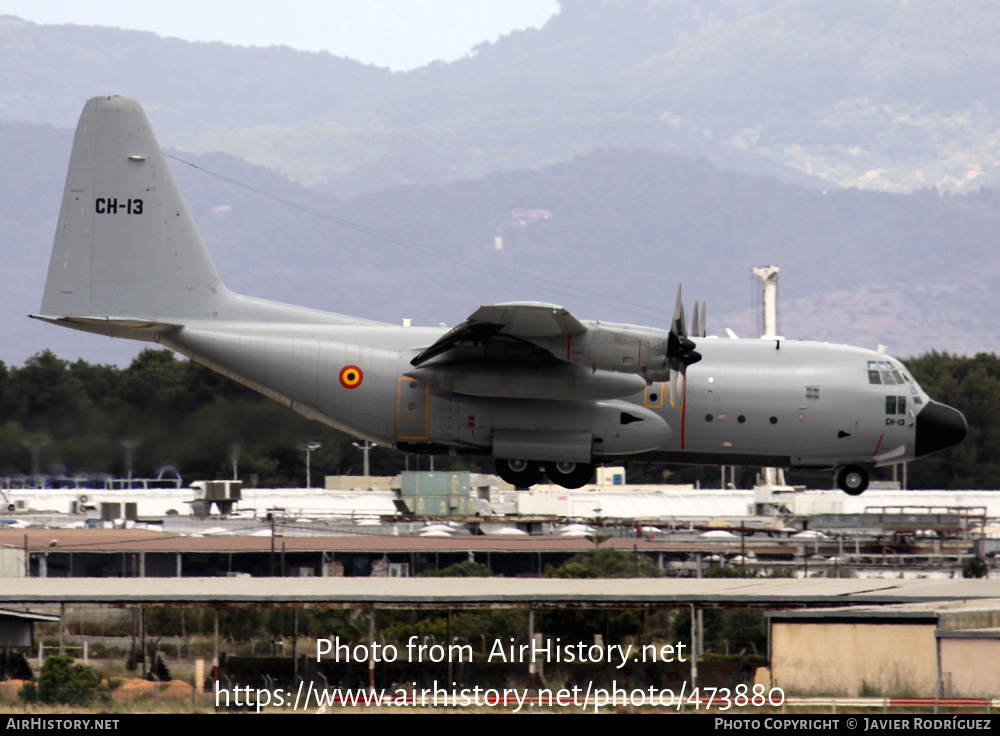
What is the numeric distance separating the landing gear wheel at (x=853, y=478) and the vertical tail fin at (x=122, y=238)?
15.8 metres

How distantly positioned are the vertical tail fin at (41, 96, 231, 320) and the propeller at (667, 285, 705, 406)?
11.2m

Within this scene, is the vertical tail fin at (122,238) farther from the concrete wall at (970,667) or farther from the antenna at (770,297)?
the antenna at (770,297)

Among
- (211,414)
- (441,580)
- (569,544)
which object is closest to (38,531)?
(211,414)

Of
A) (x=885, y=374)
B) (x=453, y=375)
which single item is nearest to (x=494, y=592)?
(x=453, y=375)

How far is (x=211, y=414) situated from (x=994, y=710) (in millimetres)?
26706

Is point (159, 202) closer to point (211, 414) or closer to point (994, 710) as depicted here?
point (211, 414)

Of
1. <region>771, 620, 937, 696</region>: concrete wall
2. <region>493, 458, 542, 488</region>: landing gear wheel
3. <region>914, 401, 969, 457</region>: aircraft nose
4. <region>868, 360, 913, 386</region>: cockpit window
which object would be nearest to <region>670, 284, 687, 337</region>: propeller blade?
<region>493, 458, 542, 488</region>: landing gear wheel

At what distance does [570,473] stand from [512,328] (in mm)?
4674

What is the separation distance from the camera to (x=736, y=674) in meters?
29.6

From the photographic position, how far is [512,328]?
90.6 feet

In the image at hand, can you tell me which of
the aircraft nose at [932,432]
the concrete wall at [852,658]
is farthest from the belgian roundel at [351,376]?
the aircraft nose at [932,432]

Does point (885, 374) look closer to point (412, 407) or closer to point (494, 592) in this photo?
point (494, 592)

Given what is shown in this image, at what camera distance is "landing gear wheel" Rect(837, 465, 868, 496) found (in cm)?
3170

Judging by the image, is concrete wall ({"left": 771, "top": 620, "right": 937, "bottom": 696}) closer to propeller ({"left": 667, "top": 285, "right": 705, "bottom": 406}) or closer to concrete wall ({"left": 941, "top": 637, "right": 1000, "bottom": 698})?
concrete wall ({"left": 941, "top": 637, "right": 1000, "bottom": 698})
